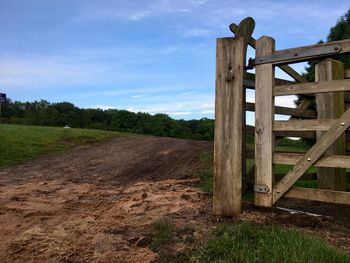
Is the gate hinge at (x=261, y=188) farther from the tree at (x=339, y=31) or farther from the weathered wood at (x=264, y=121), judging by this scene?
the tree at (x=339, y=31)

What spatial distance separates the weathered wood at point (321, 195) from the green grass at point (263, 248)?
0.88m

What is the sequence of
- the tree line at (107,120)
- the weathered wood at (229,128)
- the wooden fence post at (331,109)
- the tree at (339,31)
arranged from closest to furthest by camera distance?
the weathered wood at (229,128), the wooden fence post at (331,109), the tree at (339,31), the tree line at (107,120)

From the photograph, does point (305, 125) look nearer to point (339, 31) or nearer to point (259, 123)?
point (259, 123)

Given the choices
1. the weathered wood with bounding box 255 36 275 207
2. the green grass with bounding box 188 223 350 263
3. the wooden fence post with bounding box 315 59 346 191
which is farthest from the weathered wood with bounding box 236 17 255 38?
the green grass with bounding box 188 223 350 263

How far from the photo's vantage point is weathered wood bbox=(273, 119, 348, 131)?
5.10m

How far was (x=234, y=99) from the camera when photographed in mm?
5840

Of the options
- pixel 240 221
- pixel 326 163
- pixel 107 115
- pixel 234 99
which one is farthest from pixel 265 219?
pixel 107 115

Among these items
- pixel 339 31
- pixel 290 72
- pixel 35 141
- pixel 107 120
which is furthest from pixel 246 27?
pixel 107 120

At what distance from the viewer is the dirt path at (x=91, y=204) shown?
4633mm

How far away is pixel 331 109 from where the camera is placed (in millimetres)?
6859

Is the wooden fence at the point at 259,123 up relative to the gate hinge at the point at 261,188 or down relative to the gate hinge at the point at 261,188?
up

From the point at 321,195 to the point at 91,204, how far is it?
12.5ft

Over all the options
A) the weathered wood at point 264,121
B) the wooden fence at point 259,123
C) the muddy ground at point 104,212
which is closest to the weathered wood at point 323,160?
the wooden fence at point 259,123

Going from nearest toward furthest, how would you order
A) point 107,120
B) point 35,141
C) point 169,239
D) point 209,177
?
point 169,239
point 209,177
point 35,141
point 107,120
